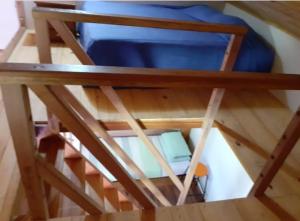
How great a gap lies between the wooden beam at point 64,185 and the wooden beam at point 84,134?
0.53ft

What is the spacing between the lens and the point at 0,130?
1.64 m

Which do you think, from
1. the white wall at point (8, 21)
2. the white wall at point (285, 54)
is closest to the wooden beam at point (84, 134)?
the white wall at point (285, 54)

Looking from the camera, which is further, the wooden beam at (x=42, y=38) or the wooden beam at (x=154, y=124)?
the wooden beam at (x=154, y=124)

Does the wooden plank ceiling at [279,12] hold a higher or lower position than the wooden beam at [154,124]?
higher

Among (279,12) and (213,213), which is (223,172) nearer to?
(213,213)

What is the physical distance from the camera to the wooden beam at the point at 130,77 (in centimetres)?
76

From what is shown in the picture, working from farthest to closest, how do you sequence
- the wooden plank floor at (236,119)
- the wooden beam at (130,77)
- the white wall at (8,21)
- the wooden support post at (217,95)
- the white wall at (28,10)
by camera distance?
the white wall at (8,21)
the white wall at (28,10)
the wooden support post at (217,95)
the wooden plank floor at (236,119)
the wooden beam at (130,77)

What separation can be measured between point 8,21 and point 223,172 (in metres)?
2.93

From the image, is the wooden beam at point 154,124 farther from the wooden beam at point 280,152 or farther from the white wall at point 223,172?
the wooden beam at point 280,152

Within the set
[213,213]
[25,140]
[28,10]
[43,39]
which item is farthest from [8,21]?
[213,213]

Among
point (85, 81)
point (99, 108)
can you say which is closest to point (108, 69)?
point (85, 81)

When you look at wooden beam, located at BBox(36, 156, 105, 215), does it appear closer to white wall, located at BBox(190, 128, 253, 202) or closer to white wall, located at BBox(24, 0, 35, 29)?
white wall, located at BBox(190, 128, 253, 202)

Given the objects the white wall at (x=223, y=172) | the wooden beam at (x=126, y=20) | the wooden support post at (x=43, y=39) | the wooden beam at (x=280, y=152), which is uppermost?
the wooden beam at (x=126, y=20)

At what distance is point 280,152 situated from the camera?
3.97ft
